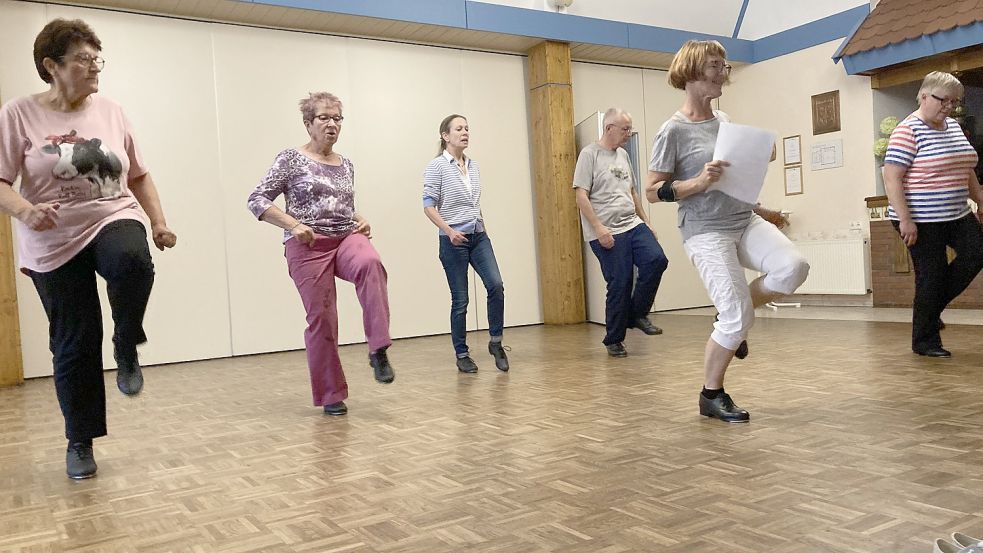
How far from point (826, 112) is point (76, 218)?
787 centimetres

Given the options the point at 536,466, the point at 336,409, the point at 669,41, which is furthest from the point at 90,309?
the point at 669,41

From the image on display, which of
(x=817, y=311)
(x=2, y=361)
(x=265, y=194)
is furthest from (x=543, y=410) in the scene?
(x=817, y=311)

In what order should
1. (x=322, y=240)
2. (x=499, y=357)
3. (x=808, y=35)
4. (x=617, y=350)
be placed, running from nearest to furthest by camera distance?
(x=322, y=240)
(x=499, y=357)
(x=617, y=350)
(x=808, y=35)

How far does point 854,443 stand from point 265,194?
8.24 ft

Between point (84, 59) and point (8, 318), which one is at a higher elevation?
point (84, 59)

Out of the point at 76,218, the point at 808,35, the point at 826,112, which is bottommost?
the point at 76,218

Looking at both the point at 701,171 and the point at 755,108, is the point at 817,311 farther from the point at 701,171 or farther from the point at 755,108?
the point at 701,171

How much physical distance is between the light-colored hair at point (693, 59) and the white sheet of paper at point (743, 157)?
277 mm

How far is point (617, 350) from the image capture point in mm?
5160

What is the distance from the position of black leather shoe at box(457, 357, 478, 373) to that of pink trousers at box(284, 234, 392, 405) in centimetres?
122

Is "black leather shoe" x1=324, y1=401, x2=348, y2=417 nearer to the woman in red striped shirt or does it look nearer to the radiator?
the woman in red striped shirt

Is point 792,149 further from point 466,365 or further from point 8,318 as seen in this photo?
point 8,318

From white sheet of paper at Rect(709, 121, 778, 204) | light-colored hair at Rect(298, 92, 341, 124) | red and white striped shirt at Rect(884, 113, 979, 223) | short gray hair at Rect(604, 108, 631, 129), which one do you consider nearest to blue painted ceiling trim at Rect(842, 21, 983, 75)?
red and white striped shirt at Rect(884, 113, 979, 223)

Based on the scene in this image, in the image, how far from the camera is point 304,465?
271 centimetres
